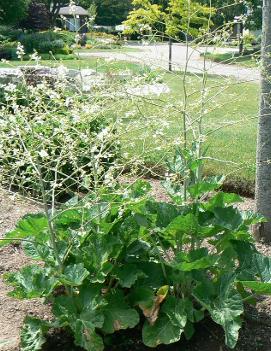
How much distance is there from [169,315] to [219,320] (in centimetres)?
27

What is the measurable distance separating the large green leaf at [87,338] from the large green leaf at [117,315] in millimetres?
97

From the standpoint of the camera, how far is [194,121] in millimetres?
3256

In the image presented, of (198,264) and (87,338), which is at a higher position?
(198,264)

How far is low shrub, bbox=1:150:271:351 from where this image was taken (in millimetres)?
Result: 2875

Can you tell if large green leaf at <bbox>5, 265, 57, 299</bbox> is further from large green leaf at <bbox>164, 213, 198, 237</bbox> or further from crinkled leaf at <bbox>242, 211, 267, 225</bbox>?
crinkled leaf at <bbox>242, 211, 267, 225</bbox>

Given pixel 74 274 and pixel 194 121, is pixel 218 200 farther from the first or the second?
pixel 74 274

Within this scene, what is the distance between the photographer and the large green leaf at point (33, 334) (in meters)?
2.96

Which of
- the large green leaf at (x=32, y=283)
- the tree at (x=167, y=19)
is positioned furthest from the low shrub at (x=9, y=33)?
the large green leaf at (x=32, y=283)

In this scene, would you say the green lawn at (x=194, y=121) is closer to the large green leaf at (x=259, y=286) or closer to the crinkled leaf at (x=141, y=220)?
the crinkled leaf at (x=141, y=220)

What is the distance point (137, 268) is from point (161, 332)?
→ 375mm

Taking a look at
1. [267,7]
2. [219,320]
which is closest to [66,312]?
[219,320]

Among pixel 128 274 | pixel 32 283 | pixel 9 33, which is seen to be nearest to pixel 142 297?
pixel 128 274

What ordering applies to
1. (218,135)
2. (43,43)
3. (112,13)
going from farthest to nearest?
(112,13), (43,43), (218,135)

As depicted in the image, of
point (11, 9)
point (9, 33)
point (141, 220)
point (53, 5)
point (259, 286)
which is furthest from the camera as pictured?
point (53, 5)
